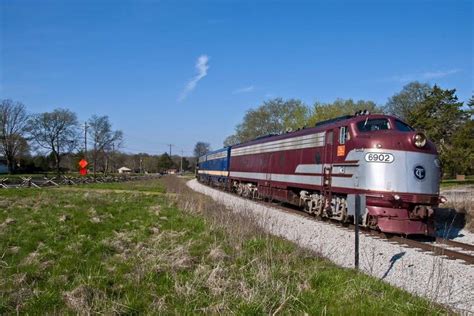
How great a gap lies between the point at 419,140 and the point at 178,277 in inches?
336

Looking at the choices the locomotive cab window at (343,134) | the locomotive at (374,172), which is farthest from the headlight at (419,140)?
the locomotive cab window at (343,134)

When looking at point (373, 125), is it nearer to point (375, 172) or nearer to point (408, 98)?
point (375, 172)

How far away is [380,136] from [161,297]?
8.70 metres

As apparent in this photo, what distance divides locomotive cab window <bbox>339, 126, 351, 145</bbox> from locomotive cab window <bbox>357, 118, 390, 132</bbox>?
0.47m

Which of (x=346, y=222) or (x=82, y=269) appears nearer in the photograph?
(x=82, y=269)

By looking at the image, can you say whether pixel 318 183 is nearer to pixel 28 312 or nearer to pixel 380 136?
pixel 380 136

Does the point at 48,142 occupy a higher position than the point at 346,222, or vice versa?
the point at 48,142

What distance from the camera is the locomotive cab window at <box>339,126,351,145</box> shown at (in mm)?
13531

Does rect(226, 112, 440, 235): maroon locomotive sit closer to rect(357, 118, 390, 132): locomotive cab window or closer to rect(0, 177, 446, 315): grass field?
rect(357, 118, 390, 132): locomotive cab window

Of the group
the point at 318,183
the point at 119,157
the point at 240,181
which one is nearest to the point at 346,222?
the point at 318,183

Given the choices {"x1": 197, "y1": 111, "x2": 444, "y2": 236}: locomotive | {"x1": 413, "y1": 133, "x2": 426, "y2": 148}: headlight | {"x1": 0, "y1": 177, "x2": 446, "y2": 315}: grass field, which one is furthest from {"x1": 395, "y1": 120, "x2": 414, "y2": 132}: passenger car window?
{"x1": 0, "y1": 177, "x2": 446, "y2": 315}: grass field

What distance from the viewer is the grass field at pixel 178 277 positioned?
5.39m

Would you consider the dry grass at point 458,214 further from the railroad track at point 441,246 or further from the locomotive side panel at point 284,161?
the locomotive side panel at point 284,161

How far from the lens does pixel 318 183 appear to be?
15.6m
